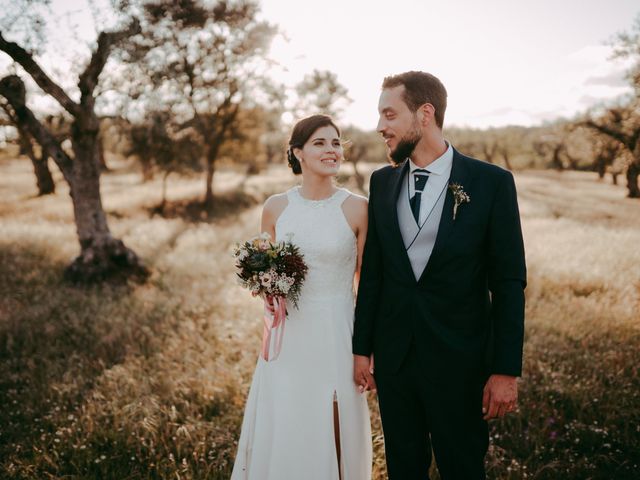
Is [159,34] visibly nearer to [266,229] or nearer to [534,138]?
[266,229]

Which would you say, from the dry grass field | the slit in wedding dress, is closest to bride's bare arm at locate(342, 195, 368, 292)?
the slit in wedding dress

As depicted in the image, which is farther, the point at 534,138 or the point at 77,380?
the point at 534,138

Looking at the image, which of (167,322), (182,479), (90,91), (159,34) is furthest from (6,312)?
(159,34)

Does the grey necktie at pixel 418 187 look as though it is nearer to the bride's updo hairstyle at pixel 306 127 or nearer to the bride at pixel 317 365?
the bride at pixel 317 365

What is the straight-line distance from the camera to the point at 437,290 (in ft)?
8.97

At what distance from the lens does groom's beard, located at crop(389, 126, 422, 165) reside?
2893 mm

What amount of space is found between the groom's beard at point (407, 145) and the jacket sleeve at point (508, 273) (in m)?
0.61

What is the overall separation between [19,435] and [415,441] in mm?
4232

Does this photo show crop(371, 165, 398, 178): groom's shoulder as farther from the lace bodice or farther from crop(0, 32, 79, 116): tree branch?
crop(0, 32, 79, 116): tree branch

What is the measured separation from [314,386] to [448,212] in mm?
1745

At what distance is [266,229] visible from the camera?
13.3ft

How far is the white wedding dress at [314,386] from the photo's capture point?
336 centimetres

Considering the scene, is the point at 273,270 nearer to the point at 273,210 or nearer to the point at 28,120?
the point at 273,210

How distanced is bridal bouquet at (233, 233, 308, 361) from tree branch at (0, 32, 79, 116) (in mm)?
7981
